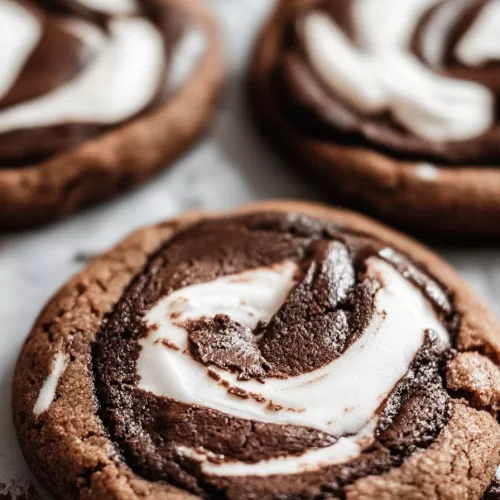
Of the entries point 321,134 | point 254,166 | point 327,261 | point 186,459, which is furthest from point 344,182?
point 186,459

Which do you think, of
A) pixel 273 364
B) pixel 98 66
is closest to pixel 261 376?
pixel 273 364

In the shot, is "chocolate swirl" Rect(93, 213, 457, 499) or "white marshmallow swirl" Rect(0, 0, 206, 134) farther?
"white marshmallow swirl" Rect(0, 0, 206, 134)

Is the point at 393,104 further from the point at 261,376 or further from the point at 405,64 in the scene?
the point at 261,376

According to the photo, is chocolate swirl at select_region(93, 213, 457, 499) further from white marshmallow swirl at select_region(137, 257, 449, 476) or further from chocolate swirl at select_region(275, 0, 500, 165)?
chocolate swirl at select_region(275, 0, 500, 165)

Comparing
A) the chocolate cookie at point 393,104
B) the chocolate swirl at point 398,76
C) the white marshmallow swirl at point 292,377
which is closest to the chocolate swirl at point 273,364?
the white marshmallow swirl at point 292,377

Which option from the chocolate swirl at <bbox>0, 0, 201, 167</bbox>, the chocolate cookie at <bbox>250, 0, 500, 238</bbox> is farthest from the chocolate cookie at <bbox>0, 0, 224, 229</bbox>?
the chocolate cookie at <bbox>250, 0, 500, 238</bbox>

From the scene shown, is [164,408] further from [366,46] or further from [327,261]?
[366,46]
